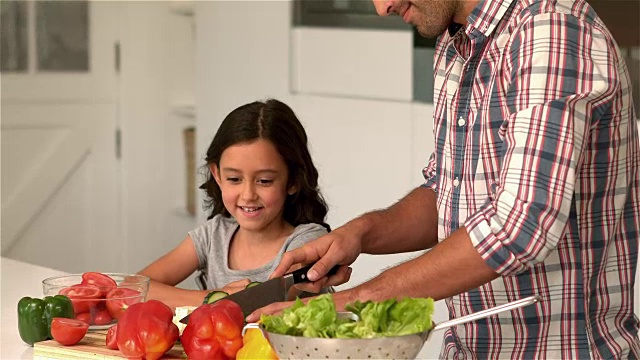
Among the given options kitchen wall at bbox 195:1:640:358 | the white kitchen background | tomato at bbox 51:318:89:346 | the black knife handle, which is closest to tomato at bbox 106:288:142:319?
tomato at bbox 51:318:89:346

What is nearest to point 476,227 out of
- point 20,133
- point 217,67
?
point 217,67

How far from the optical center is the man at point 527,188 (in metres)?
1.75

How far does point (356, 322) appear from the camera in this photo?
1660 mm

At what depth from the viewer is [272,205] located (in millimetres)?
2900

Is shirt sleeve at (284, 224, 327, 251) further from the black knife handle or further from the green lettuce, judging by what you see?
the green lettuce

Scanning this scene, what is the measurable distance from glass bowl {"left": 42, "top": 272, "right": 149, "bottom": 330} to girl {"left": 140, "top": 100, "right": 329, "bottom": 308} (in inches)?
18.0

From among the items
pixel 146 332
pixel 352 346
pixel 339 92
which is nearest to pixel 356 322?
pixel 352 346

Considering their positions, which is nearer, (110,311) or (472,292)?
(472,292)

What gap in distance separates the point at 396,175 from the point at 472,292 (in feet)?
8.27

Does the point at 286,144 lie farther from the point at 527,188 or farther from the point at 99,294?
the point at 527,188

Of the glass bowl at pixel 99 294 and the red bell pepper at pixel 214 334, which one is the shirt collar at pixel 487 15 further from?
the glass bowl at pixel 99 294

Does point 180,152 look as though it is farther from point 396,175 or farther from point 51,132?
point 396,175

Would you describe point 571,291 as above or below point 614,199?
below

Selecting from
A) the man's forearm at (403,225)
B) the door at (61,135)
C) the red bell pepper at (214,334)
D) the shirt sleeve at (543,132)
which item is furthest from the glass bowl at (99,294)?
the door at (61,135)
